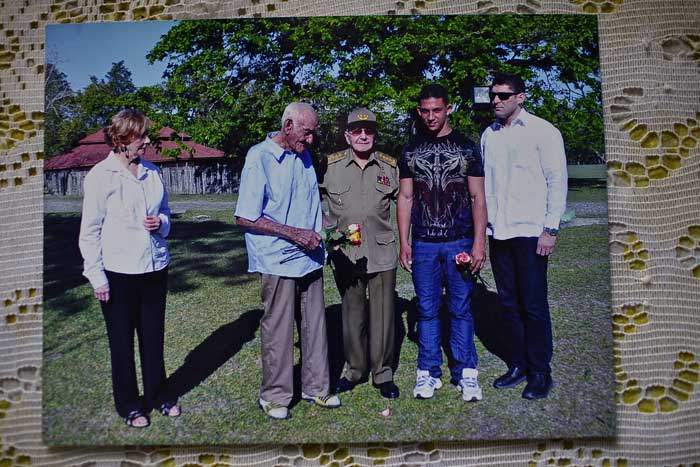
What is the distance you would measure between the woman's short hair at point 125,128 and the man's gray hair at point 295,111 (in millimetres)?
851

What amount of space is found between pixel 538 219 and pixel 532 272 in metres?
0.34

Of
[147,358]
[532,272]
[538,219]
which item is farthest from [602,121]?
[147,358]

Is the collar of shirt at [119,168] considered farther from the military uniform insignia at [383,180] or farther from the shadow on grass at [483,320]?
the shadow on grass at [483,320]

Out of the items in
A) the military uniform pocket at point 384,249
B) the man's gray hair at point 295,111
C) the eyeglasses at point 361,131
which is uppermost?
the man's gray hair at point 295,111

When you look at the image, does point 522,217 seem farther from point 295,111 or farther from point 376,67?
point 295,111

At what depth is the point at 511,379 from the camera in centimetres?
412

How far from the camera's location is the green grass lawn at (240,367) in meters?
3.96

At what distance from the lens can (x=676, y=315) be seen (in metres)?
4.11

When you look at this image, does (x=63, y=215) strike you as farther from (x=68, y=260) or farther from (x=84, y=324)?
(x=84, y=324)

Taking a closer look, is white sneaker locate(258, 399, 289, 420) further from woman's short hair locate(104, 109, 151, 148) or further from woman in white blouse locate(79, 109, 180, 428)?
woman's short hair locate(104, 109, 151, 148)

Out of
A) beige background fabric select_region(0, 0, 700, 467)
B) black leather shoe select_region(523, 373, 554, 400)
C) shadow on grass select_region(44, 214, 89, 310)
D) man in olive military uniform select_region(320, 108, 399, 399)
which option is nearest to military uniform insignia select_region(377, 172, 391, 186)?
man in olive military uniform select_region(320, 108, 399, 399)

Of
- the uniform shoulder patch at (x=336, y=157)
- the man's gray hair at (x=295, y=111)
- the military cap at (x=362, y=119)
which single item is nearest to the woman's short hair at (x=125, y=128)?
the man's gray hair at (x=295, y=111)

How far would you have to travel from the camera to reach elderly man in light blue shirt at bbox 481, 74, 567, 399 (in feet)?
13.3

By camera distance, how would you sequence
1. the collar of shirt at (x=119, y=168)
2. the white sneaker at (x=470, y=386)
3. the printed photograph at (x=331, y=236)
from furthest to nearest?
the white sneaker at (x=470, y=386) < the printed photograph at (x=331, y=236) < the collar of shirt at (x=119, y=168)
